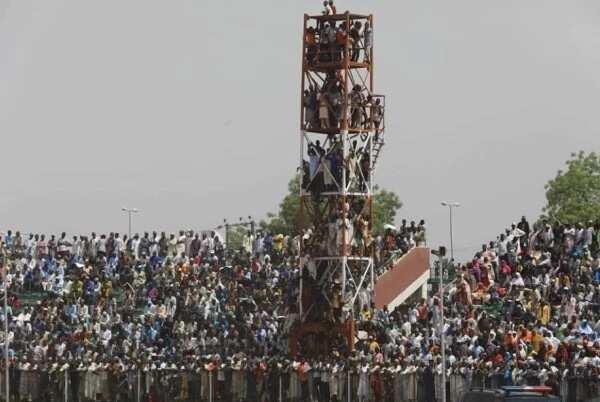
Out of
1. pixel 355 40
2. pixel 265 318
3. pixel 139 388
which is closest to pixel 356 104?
pixel 355 40

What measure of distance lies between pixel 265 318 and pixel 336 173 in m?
6.20

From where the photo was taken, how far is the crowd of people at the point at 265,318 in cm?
6391

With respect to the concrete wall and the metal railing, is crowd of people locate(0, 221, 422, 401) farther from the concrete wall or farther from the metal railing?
the concrete wall

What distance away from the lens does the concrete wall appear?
72.4 m

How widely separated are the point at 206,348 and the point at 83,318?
20.0ft

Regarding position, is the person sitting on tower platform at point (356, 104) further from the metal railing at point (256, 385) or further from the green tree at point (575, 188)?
the green tree at point (575, 188)

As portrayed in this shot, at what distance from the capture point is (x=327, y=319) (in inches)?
2776

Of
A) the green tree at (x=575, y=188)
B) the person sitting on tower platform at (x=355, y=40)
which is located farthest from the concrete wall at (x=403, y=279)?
the green tree at (x=575, y=188)

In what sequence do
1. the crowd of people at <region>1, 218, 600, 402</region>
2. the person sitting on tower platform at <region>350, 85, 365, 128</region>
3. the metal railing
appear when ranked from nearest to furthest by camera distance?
Result: the metal railing
the crowd of people at <region>1, 218, 600, 402</region>
the person sitting on tower platform at <region>350, 85, 365, 128</region>

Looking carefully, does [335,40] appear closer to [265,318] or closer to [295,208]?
[265,318]

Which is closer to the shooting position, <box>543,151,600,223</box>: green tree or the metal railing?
the metal railing

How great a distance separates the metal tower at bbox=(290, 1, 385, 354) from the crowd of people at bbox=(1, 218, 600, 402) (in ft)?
2.85

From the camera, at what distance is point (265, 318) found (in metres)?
72.5

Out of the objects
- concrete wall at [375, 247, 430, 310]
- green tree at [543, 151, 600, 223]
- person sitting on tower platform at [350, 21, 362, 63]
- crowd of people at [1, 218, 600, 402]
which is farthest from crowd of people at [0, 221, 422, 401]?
green tree at [543, 151, 600, 223]
